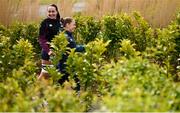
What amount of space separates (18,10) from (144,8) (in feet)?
11.8

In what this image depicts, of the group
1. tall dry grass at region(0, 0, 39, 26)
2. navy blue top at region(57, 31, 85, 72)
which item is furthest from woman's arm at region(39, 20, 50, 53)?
tall dry grass at region(0, 0, 39, 26)

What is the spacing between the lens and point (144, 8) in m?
12.6

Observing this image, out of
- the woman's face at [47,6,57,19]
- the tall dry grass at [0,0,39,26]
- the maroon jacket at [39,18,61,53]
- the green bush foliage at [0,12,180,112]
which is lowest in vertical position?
the green bush foliage at [0,12,180,112]

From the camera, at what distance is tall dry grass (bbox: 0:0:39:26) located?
13.4 m

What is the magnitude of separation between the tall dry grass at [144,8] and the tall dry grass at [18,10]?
1.52 metres

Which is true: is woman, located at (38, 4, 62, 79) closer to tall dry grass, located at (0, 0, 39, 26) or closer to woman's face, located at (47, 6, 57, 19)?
woman's face, located at (47, 6, 57, 19)

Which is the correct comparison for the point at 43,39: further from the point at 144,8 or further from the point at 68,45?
the point at 144,8

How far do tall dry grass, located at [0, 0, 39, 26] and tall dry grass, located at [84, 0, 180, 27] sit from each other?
4.99 feet

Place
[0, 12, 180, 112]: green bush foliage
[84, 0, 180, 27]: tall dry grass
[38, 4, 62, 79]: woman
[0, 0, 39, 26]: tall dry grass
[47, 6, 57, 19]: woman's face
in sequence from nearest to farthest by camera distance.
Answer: [0, 12, 180, 112]: green bush foliage
[47, 6, 57, 19]: woman's face
[38, 4, 62, 79]: woman
[84, 0, 180, 27]: tall dry grass
[0, 0, 39, 26]: tall dry grass

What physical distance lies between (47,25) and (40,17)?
14.6 ft

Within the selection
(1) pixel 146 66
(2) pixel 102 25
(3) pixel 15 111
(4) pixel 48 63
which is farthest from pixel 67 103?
(2) pixel 102 25

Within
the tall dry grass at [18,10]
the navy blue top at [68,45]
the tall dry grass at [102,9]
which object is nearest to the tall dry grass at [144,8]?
the tall dry grass at [102,9]

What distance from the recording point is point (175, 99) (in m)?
4.97

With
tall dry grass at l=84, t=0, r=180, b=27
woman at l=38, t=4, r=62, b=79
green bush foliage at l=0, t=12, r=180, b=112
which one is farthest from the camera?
tall dry grass at l=84, t=0, r=180, b=27
